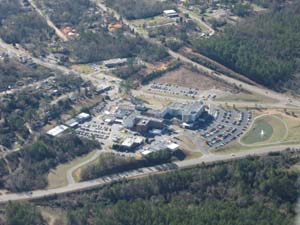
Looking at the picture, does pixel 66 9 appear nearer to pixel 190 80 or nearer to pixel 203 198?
pixel 190 80

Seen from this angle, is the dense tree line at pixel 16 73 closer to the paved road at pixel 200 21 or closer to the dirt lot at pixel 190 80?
the dirt lot at pixel 190 80

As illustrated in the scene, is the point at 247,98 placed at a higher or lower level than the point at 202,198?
higher

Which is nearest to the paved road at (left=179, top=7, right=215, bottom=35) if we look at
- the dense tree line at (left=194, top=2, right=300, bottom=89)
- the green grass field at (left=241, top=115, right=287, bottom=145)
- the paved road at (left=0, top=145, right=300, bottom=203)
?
the dense tree line at (left=194, top=2, right=300, bottom=89)

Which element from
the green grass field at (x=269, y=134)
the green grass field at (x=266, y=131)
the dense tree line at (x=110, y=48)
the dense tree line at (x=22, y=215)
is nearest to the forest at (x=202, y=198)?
the dense tree line at (x=22, y=215)

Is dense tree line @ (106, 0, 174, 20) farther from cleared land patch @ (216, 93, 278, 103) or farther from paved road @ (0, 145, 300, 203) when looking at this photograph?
paved road @ (0, 145, 300, 203)

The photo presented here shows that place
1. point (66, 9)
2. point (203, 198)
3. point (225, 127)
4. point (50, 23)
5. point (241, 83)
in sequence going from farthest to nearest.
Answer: point (66, 9) → point (50, 23) → point (241, 83) → point (225, 127) → point (203, 198)

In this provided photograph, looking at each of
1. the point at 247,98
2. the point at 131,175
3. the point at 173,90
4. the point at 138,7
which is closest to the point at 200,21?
the point at 138,7

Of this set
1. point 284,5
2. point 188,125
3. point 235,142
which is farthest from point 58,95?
point 284,5

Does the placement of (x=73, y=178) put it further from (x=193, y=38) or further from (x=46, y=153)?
(x=193, y=38)
